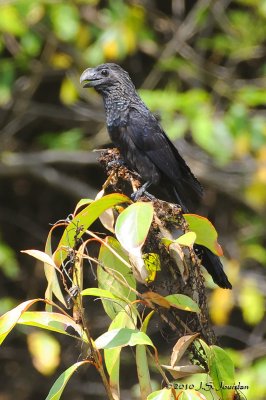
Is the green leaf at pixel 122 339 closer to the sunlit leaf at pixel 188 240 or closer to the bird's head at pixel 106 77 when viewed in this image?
the sunlit leaf at pixel 188 240

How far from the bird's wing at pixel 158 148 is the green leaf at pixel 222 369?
3.73 ft

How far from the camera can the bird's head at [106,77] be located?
316 centimetres

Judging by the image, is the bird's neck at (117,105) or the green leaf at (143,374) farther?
the bird's neck at (117,105)

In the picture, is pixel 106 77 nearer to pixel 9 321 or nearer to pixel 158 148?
pixel 158 148

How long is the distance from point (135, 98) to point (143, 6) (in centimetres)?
237

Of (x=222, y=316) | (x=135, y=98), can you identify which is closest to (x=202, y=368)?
(x=135, y=98)

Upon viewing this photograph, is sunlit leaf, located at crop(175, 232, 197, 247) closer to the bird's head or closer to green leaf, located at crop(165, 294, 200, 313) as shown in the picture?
green leaf, located at crop(165, 294, 200, 313)

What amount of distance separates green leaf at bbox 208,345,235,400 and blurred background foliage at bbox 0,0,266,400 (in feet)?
8.61

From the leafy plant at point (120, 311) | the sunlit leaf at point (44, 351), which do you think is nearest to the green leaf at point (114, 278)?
the leafy plant at point (120, 311)

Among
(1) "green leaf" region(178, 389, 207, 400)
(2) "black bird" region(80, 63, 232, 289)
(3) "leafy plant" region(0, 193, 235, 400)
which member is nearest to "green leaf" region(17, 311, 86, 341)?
(3) "leafy plant" region(0, 193, 235, 400)

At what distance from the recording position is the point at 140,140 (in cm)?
305

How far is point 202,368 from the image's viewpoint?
1.78 metres

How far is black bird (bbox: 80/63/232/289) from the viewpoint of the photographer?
2924 millimetres

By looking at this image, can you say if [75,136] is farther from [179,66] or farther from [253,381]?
[253,381]
